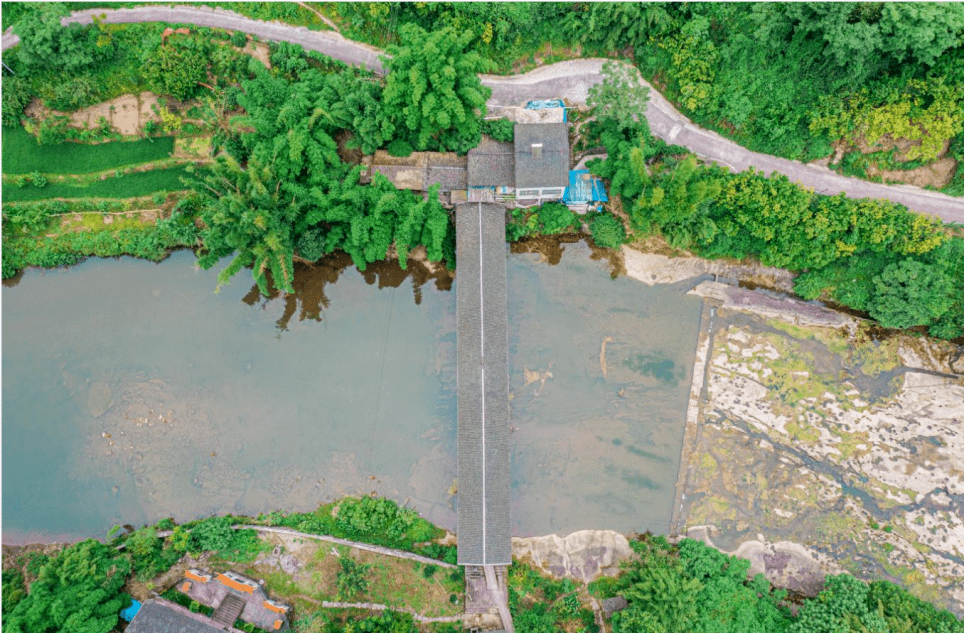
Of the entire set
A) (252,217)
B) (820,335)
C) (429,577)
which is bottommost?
(429,577)

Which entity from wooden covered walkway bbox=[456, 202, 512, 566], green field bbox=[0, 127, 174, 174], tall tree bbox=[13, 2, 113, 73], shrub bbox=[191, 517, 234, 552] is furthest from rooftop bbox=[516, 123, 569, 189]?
tall tree bbox=[13, 2, 113, 73]

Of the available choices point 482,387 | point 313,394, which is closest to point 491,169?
point 482,387

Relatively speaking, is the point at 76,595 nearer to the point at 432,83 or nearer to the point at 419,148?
the point at 419,148

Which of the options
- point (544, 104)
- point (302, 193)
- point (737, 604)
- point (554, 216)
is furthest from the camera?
point (544, 104)

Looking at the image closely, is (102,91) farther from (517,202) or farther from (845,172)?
(845,172)

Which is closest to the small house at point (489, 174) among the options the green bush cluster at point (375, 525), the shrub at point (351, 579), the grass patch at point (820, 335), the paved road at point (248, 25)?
the paved road at point (248, 25)

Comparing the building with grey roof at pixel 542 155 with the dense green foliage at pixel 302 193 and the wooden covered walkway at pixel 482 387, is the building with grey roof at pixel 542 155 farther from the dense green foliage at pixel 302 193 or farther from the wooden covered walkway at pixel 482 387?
the dense green foliage at pixel 302 193

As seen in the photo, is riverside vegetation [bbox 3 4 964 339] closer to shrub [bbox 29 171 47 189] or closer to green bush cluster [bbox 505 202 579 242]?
green bush cluster [bbox 505 202 579 242]
